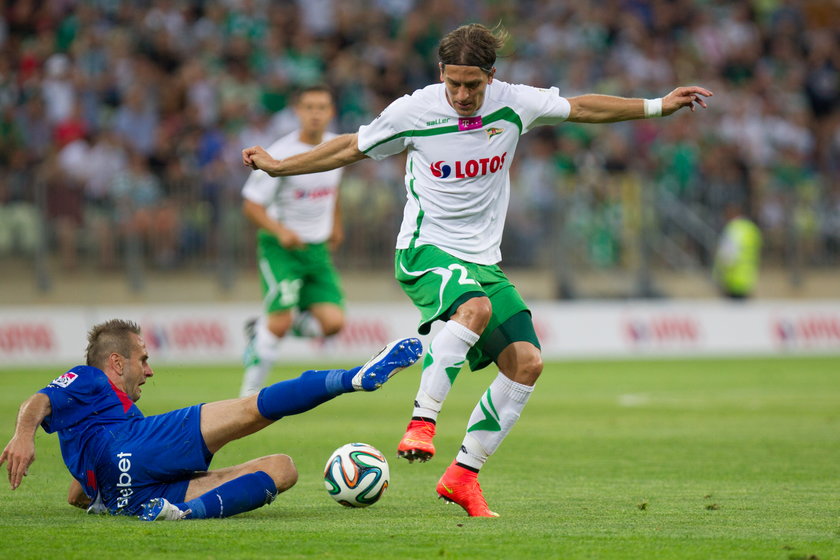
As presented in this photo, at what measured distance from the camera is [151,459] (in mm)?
6109

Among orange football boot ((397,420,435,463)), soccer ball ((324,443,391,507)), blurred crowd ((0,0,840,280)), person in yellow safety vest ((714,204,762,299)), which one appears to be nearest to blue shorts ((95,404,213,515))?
soccer ball ((324,443,391,507))

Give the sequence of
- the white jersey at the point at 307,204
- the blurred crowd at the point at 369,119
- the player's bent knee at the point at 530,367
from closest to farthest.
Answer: the player's bent knee at the point at 530,367 → the white jersey at the point at 307,204 → the blurred crowd at the point at 369,119

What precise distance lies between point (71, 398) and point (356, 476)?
1.50 meters

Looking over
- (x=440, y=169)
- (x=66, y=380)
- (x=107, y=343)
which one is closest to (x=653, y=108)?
(x=440, y=169)

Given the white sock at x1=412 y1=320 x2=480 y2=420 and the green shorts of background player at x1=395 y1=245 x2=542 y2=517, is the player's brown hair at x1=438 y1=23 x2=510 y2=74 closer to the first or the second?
the green shorts of background player at x1=395 y1=245 x2=542 y2=517

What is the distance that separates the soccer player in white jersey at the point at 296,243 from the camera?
40.4 ft

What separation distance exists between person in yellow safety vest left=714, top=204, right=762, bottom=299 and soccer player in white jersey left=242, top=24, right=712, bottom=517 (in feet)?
51.1

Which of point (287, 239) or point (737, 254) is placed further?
point (737, 254)

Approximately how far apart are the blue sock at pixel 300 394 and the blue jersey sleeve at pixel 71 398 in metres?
0.80

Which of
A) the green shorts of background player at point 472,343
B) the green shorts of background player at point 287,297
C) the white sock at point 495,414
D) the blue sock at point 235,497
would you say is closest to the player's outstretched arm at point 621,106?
the green shorts of background player at point 472,343

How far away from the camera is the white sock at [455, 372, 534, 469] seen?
22.6 feet

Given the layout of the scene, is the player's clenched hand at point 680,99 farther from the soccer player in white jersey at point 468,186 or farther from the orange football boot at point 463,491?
the orange football boot at point 463,491

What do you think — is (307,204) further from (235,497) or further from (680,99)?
(235,497)

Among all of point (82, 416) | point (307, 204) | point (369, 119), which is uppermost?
point (369, 119)
